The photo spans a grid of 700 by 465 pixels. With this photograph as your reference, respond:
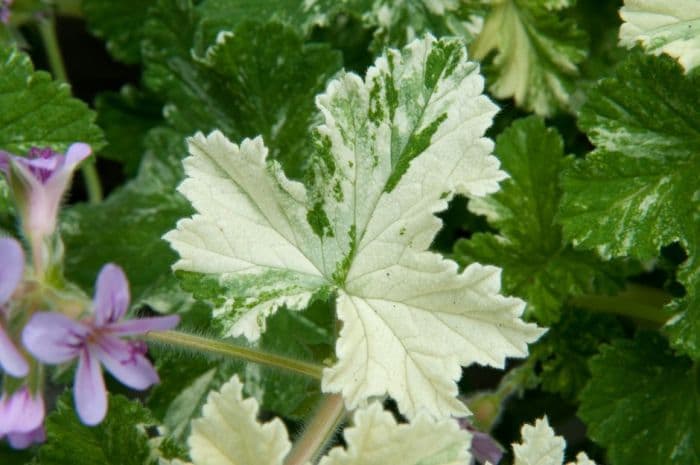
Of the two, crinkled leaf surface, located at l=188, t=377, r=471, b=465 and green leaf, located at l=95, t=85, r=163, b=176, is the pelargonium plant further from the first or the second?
green leaf, located at l=95, t=85, r=163, b=176

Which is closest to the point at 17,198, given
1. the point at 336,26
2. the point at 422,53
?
the point at 422,53

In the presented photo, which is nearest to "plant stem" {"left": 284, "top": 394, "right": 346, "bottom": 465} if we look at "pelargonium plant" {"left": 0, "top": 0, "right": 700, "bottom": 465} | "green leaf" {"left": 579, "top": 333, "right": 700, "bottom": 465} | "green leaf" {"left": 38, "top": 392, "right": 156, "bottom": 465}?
"pelargonium plant" {"left": 0, "top": 0, "right": 700, "bottom": 465}

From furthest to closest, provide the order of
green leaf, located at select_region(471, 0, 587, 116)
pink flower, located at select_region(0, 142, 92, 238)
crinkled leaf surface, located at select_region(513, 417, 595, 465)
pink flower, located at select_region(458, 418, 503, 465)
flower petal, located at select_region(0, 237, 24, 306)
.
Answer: green leaf, located at select_region(471, 0, 587, 116) → pink flower, located at select_region(458, 418, 503, 465) → crinkled leaf surface, located at select_region(513, 417, 595, 465) → pink flower, located at select_region(0, 142, 92, 238) → flower petal, located at select_region(0, 237, 24, 306)

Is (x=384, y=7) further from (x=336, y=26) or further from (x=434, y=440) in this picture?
(x=434, y=440)

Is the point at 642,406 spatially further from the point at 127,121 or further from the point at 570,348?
the point at 127,121

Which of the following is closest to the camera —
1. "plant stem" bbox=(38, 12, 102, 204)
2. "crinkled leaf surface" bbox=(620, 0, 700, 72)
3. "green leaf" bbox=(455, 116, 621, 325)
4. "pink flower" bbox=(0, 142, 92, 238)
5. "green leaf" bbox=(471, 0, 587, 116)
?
"pink flower" bbox=(0, 142, 92, 238)

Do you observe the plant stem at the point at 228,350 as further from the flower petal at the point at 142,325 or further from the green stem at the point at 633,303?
the green stem at the point at 633,303
